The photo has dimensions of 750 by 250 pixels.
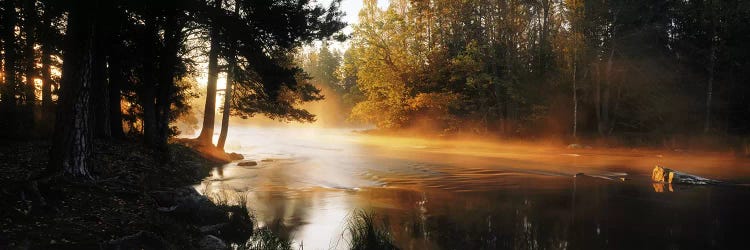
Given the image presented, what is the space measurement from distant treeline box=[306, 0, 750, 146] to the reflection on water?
8.43m

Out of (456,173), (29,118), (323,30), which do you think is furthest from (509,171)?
(29,118)

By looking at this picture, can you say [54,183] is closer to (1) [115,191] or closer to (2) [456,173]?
(1) [115,191]

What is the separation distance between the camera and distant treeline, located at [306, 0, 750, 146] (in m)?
31.6

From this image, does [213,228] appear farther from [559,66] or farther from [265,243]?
[559,66]

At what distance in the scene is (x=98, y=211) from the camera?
7535 millimetres

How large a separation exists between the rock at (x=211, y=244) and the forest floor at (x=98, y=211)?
4 centimetres

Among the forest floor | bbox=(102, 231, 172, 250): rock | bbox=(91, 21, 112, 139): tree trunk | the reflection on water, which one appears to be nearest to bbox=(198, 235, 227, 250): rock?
the forest floor

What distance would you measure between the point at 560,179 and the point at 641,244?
976 centimetres

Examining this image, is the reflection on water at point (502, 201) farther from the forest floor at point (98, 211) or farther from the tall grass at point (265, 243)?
the forest floor at point (98, 211)

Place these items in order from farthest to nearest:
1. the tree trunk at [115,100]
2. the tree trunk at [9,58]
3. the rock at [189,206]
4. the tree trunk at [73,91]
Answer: the tree trunk at [115,100]
the tree trunk at [9,58]
the rock at [189,206]
the tree trunk at [73,91]

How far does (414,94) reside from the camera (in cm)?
4306

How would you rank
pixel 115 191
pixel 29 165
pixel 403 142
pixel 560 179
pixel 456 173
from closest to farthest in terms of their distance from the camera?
pixel 115 191
pixel 29 165
pixel 560 179
pixel 456 173
pixel 403 142

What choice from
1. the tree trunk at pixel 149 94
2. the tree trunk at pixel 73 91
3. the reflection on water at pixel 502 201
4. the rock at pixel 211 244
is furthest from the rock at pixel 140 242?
the tree trunk at pixel 149 94

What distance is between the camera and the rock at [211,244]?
306 inches
